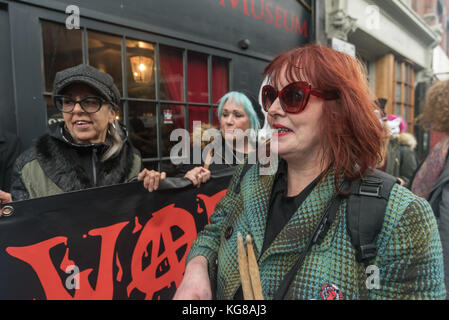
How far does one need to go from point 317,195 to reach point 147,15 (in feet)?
10.3

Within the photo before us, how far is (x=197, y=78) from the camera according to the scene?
4.15 metres

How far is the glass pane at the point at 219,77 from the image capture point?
4359mm

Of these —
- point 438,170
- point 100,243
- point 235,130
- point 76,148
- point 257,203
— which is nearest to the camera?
point 257,203

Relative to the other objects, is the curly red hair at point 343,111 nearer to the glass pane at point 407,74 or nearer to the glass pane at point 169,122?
the glass pane at point 169,122

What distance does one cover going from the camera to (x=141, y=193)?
1727 mm

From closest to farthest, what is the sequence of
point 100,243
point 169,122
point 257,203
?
point 257,203, point 100,243, point 169,122

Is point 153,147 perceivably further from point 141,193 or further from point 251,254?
point 251,254

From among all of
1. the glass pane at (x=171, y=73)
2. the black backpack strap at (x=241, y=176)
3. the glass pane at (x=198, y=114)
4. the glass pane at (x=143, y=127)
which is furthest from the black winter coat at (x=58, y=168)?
the glass pane at (x=198, y=114)

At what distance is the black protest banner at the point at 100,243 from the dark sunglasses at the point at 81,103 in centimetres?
57

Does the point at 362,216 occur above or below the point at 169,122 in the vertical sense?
below

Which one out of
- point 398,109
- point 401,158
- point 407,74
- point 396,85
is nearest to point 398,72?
point 396,85

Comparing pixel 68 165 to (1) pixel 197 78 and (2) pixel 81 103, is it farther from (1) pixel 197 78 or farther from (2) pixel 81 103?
(1) pixel 197 78

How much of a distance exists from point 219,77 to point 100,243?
343 centimetres
